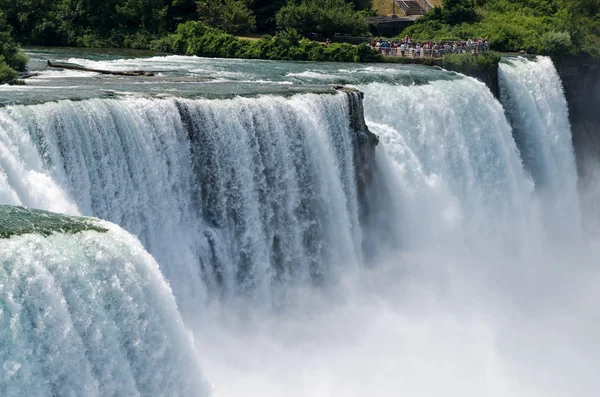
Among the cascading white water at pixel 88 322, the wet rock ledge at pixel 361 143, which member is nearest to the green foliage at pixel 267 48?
the wet rock ledge at pixel 361 143

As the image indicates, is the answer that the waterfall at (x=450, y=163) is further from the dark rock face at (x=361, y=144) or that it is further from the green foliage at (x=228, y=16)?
the green foliage at (x=228, y=16)

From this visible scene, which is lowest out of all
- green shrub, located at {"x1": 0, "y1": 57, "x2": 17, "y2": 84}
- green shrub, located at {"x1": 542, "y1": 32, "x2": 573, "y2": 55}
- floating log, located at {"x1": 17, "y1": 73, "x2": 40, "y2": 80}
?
green shrub, located at {"x1": 542, "y1": 32, "x2": 573, "y2": 55}

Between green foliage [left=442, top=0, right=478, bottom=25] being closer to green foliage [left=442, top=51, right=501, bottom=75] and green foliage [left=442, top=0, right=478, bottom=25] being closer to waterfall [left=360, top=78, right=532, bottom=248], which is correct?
green foliage [left=442, top=51, right=501, bottom=75]

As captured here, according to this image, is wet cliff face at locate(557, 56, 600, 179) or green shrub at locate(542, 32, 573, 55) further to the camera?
green shrub at locate(542, 32, 573, 55)

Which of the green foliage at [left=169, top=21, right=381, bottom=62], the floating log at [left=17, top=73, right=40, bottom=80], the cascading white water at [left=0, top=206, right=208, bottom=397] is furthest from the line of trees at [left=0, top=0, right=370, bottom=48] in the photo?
the cascading white water at [left=0, top=206, right=208, bottom=397]

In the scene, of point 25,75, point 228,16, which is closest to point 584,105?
point 228,16

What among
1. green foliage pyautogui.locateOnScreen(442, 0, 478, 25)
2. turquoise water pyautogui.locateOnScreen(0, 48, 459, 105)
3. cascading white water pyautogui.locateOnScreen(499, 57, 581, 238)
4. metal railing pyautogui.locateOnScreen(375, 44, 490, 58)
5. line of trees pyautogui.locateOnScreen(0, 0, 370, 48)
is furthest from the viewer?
green foliage pyautogui.locateOnScreen(442, 0, 478, 25)
